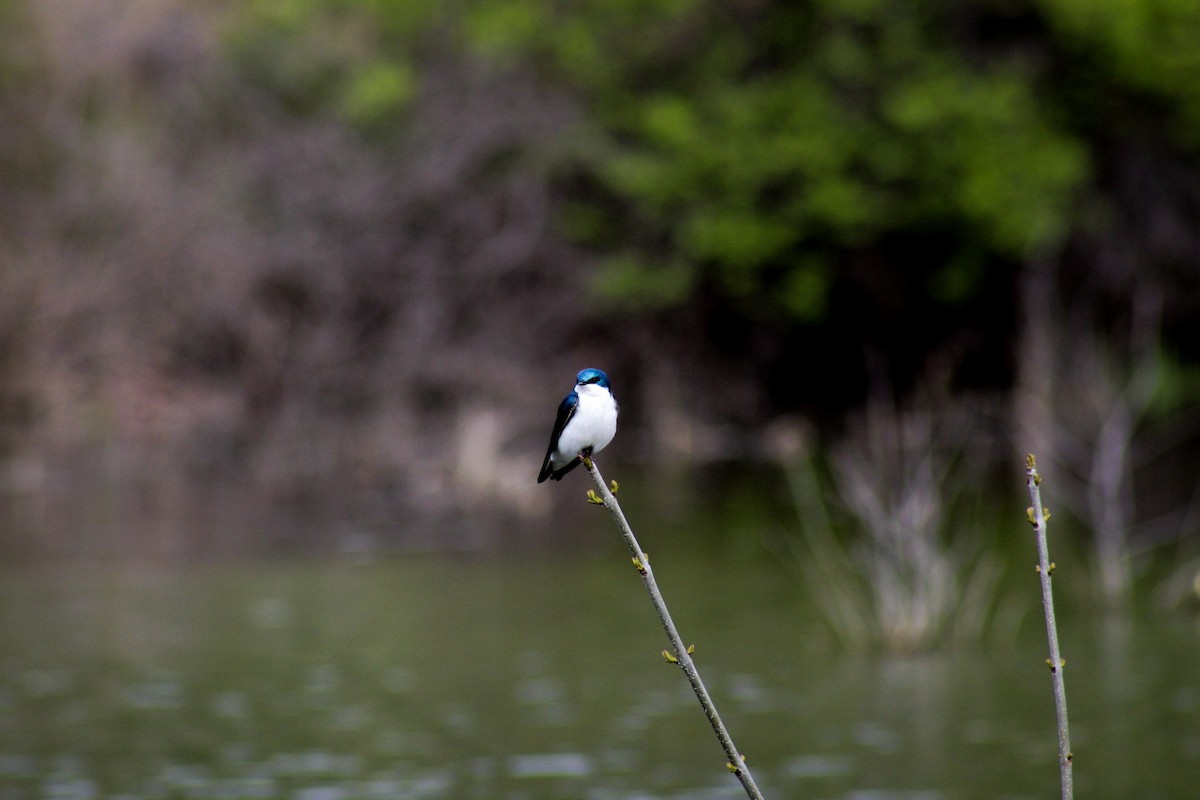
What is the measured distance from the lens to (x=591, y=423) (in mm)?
4879

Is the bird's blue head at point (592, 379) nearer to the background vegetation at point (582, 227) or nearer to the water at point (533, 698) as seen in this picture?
the water at point (533, 698)

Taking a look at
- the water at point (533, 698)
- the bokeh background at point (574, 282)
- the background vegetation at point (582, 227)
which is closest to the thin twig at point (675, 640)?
the water at point (533, 698)

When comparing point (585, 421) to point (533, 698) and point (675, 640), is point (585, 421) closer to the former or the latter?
point (675, 640)

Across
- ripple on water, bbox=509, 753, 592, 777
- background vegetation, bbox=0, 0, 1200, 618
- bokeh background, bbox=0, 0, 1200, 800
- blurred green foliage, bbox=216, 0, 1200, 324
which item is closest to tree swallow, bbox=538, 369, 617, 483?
ripple on water, bbox=509, 753, 592, 777

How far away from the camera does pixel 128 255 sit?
108ft

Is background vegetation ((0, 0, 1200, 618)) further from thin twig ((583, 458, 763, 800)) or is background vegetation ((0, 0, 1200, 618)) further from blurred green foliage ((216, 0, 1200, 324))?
thin twig ((583, 458, 763, 800))

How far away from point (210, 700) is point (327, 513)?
34.6 feet

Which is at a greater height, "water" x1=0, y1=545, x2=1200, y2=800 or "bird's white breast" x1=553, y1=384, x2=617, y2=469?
"water" x1=0, y1=545, x2=1200, y2=800

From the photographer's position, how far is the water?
416 inches

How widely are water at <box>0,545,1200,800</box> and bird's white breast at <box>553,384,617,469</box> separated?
18.1 ft

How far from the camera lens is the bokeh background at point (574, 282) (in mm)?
21688

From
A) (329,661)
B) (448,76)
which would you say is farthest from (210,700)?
(448,76)

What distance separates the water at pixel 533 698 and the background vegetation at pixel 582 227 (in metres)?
11.3

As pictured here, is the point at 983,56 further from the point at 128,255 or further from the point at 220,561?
the point at 220,561
